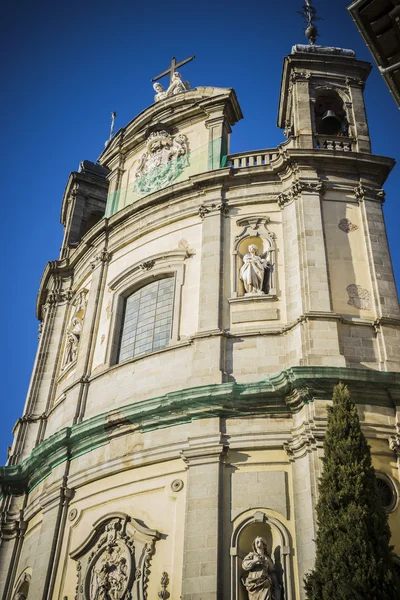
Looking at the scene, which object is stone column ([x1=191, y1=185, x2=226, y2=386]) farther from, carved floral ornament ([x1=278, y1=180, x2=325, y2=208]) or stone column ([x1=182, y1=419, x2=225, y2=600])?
carved floral ornament ([x1=278, y1=180, x2=325, y2=208])

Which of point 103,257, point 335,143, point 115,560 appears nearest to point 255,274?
point 335,143

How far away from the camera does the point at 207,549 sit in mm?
12062

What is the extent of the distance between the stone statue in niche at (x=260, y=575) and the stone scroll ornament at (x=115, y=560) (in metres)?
2.07

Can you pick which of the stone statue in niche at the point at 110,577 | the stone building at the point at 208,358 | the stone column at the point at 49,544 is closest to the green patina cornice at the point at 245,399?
the stone building at the point at 208,358

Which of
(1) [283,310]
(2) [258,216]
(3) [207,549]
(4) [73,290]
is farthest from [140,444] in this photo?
(4) [73,290]

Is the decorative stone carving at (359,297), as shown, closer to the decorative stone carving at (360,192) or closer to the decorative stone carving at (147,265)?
the decorative stone carving at (360,192)

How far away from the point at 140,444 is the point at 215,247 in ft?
16.7

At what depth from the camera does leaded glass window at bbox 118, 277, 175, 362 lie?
16.4 meters

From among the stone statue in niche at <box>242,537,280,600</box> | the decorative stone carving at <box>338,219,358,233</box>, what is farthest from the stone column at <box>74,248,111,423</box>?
the decorative stone carving at <box>338,219,358,233</box>

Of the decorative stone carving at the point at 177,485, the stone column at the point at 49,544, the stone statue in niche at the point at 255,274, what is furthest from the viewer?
the stone statue in niche at the point at 255,274

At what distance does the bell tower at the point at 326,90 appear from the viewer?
18.3 m

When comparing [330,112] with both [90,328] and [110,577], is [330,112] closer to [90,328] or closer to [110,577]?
[90,328]

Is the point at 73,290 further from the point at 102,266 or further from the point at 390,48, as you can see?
the point at 390,48

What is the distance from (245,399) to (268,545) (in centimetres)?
281
